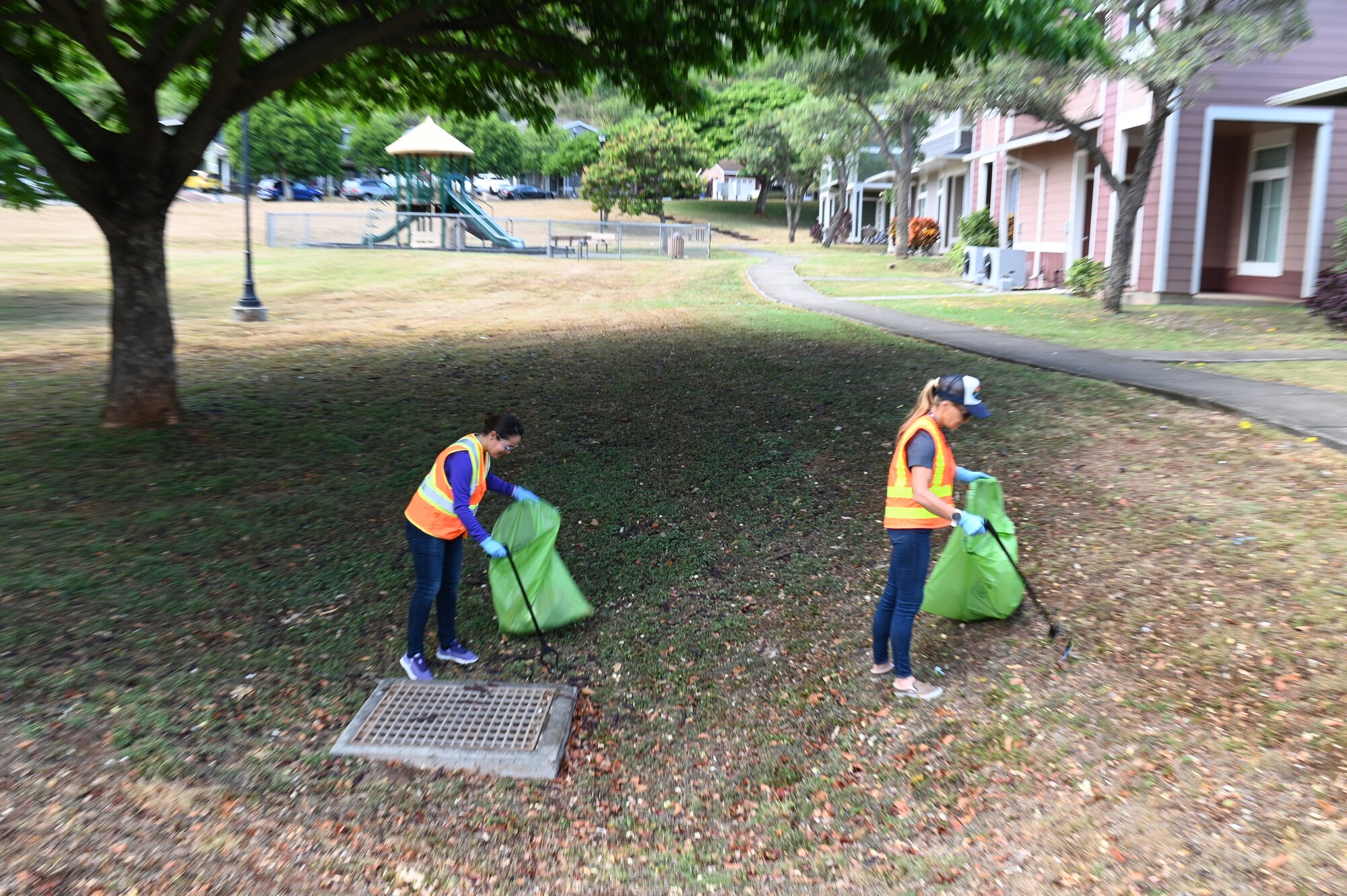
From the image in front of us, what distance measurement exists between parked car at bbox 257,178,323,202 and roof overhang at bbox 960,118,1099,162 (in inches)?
1684

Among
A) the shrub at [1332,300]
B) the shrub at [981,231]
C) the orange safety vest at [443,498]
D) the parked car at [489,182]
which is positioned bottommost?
the orange safety vest at [443,498]

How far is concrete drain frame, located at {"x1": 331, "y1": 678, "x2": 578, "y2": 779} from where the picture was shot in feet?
15.3

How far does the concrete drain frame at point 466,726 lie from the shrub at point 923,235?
32.3 m

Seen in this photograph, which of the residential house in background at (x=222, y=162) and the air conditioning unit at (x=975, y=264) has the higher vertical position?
the residential house in background at (x=222, y=162)

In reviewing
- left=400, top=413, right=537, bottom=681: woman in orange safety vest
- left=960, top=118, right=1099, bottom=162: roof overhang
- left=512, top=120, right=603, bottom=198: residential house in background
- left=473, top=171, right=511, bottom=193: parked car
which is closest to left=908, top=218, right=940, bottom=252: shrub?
left=960, top=118, right=1099, bottom=162: roof overhang

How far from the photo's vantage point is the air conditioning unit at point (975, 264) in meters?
22.4

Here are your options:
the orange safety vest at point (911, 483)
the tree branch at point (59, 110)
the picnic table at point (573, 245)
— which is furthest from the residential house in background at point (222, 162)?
the orange safety vest at point (911, 483)

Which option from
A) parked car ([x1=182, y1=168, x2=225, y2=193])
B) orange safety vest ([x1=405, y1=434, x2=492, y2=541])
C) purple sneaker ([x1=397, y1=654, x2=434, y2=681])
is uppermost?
parked car ([x1=182, y1=168, x2=225, y2=193])

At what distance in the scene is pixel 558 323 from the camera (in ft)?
52.9

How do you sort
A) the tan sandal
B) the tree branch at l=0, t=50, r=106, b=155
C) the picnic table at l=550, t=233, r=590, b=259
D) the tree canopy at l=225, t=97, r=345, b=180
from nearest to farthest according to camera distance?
the tan sandal, the tree branch at l=0, t=50, r=106, b=155, the picnic table at l=550, t=233, r=590, b=259, the tree canopy at l=225, t=97, r=345, b=180

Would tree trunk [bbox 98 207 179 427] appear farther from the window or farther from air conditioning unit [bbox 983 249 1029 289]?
the window

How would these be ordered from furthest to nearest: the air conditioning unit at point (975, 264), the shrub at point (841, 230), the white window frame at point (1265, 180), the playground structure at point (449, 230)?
the shrub at point (841, 230) → the playground structure at point (449, 230) → the air conditioning unit at point (975, 264) → the white window frame at point (1265, 180)

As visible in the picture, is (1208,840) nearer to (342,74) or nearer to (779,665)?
(779,665)

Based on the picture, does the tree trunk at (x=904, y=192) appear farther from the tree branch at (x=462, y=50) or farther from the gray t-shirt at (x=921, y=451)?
the gray t-shirt at (x=921, y=451)
